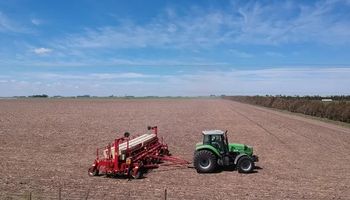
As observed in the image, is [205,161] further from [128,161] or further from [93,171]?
[93,171]

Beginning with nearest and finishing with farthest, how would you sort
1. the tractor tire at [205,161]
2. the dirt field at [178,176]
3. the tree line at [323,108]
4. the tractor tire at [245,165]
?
the dirt field at [178,176]
the tractor tire at [205,161]
the tractor tire at [245,165]
the tree line at [323,108]

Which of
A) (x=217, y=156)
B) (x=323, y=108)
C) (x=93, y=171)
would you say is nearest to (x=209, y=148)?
(x=217, y=156)

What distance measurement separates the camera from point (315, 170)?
66.1 ft

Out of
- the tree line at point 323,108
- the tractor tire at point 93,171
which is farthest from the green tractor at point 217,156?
the tree line at point 323,108

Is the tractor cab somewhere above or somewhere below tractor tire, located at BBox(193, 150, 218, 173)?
above

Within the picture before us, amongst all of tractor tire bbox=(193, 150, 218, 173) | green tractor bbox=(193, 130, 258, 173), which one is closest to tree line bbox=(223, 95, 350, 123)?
green tractor bbox=(193, 130, 258, 173)

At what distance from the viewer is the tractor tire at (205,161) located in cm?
1889

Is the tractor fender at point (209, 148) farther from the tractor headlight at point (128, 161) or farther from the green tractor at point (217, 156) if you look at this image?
the tractor headlight at point (128, 161)

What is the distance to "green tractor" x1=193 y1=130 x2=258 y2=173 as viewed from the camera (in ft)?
62.1

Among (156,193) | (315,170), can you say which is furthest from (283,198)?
(315,170)

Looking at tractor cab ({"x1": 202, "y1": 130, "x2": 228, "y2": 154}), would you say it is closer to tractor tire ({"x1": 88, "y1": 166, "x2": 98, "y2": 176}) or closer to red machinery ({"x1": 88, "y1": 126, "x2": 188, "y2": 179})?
red machinery ({"x1": 88, "y1": 126, "x2": 188, "y2": 179})

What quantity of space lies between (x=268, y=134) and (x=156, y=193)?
76.8 ft

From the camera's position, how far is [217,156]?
19141mm

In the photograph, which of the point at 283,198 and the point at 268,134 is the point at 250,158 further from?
the point at 268,134
